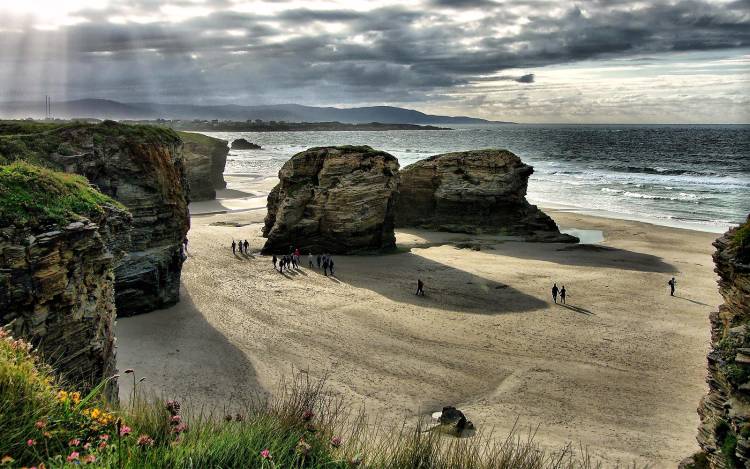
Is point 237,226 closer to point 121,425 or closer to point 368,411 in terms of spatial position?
point 368,411

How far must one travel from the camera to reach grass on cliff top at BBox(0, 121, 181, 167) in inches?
806

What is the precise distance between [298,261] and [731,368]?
2676cm

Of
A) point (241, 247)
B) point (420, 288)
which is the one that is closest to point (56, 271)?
point (420, 288)

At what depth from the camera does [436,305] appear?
1019 inches

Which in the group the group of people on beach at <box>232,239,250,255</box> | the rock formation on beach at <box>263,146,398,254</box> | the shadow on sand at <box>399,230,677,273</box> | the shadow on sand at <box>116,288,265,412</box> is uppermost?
the rock formation on beach at <box>263,146,398,254</box>

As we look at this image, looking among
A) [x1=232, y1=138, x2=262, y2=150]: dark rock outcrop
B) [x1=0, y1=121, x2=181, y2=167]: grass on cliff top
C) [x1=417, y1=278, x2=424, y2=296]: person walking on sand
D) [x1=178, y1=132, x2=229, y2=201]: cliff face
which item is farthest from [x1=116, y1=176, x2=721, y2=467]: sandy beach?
[x1=232, y1=138, x2=262, y2=150]: dark rock outcrop

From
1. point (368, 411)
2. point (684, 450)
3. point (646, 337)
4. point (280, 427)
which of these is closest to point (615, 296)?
point (646, 337)

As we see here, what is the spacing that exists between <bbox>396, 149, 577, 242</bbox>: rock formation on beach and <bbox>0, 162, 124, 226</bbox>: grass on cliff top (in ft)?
Result: 107

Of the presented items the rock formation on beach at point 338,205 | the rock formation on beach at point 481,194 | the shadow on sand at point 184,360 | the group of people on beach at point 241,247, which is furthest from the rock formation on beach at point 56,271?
the rock formation on beach at point 481,194

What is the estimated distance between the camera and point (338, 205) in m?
35.5

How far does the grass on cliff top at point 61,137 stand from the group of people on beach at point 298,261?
Result: 10.0m

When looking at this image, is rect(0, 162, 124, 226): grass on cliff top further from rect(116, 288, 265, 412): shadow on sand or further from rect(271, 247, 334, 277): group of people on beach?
rect(271, 247, 334, 277): group of people on beach

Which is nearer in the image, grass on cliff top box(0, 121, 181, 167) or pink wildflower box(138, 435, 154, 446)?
pink wildflower box(138, 435, 154, 446)

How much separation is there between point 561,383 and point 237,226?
33.4 m
